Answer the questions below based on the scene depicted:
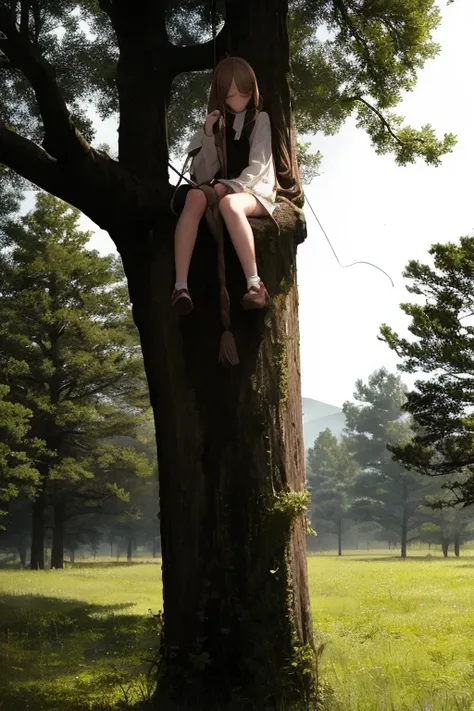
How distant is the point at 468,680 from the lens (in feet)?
18.9

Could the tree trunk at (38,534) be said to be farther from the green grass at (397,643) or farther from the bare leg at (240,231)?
the bare leg at (240,231)

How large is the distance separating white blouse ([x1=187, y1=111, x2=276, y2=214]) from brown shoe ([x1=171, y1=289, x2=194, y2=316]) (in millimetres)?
915

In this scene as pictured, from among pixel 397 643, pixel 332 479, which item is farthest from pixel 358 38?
pixel 332 479

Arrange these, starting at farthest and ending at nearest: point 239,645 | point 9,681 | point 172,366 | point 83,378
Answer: point 83,378
point 9,681
point 172,366
point 239,645

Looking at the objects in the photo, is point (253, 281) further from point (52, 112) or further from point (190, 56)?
point (190, 56)

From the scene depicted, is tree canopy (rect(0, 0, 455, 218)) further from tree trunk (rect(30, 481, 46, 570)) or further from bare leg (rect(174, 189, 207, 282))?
tree trunk (rect(30, 481, 46, 570))

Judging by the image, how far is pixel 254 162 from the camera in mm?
5227

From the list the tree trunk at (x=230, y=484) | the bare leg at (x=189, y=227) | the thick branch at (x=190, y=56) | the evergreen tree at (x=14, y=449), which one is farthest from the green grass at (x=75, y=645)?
the thick branch at (x=190, y=56)

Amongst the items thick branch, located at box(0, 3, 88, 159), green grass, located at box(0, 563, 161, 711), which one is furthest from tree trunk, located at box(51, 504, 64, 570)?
thick branch, located at box(0, 3, 88, 159)

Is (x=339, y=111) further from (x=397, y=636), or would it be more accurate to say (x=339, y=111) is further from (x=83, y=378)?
(x=83, y=378)

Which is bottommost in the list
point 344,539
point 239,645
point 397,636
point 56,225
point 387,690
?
point 344,539

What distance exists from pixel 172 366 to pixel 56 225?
73.7ft

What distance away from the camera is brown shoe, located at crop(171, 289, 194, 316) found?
4809mm

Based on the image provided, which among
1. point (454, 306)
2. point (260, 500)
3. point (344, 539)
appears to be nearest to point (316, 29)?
point (260, 500)
